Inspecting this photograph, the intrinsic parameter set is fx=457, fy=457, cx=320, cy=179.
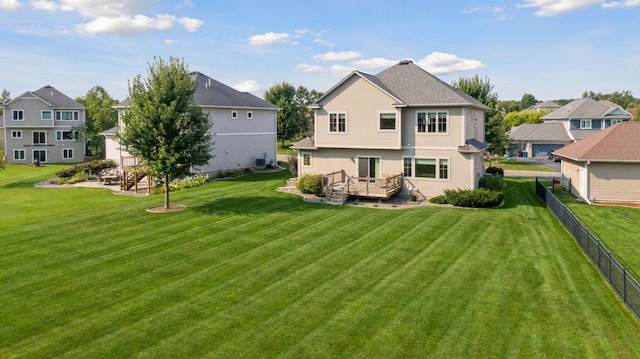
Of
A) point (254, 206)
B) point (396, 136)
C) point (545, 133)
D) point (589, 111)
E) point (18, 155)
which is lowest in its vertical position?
point (254, 206)

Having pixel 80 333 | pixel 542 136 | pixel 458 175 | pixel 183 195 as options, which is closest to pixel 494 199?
pixel 458 175

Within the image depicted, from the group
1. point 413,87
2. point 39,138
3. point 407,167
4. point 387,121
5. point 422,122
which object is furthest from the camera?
point 39,138

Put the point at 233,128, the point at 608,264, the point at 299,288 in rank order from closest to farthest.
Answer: the point at 299,288 → the point at 608,264 → the point at 233,128

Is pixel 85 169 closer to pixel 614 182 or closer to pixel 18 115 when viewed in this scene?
pixel 18 115

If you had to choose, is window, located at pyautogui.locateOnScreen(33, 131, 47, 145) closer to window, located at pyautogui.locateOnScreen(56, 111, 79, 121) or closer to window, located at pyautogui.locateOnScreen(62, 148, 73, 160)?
window, located at pyautogui.locateOnScreen(62, 148, 73, 160)

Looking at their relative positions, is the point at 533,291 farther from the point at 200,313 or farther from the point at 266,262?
the point at 200,313

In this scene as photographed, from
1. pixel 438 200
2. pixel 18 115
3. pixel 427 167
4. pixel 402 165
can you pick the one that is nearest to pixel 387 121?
pixel 402 165

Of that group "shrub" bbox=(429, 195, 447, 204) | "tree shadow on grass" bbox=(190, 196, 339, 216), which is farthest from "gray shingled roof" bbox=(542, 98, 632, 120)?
"tree shadow on grass" bbox=(190, 196, 339, 216)
